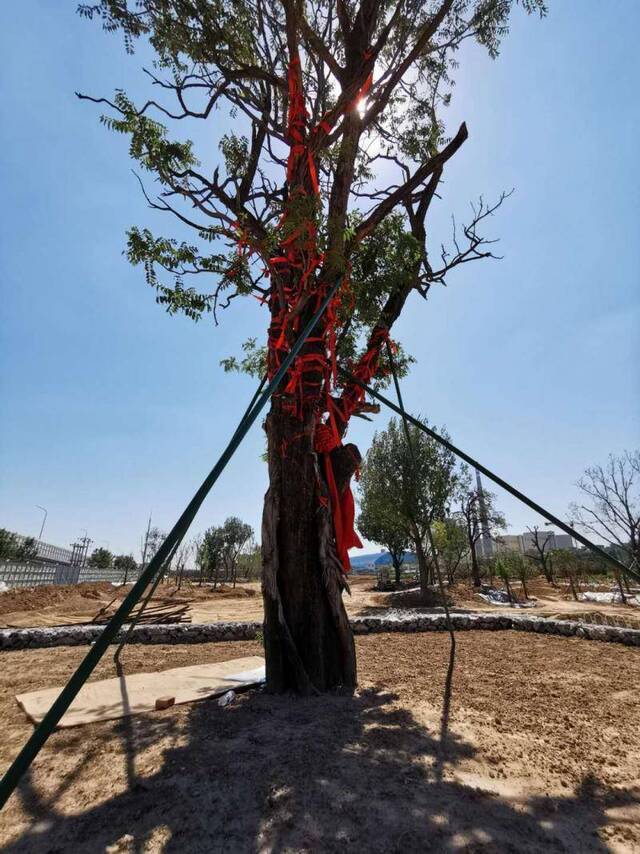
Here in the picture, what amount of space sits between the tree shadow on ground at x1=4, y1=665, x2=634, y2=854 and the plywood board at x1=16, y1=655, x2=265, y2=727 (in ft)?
3.31

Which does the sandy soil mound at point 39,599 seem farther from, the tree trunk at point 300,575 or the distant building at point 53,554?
the distant building at point 53,554

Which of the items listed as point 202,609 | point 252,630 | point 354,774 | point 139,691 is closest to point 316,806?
point 354,774

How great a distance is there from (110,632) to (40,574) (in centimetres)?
2918

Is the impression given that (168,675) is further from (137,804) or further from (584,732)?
(584,732)

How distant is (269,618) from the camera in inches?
153

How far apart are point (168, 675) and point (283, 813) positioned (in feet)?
10.3

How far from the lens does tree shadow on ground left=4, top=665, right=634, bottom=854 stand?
5.85 ft

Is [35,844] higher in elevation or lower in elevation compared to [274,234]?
lower

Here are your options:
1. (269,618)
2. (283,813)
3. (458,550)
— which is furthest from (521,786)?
(458,550)

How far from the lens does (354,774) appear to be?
2.31 meters

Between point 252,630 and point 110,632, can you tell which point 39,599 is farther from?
point 110,632

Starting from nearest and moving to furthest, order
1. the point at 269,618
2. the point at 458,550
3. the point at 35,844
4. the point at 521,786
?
the point at 35,844
the point at 521,786
the point at 269,618
the point at 458,550

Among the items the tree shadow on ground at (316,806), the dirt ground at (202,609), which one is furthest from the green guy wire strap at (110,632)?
the dirt ground at (202,609)

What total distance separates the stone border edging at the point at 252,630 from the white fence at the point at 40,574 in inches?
687
